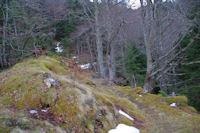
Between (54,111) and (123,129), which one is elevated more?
(54,111)

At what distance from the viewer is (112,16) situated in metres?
12.4

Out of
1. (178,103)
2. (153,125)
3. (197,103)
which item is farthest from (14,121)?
(197,103)

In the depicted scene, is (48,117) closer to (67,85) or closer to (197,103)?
(67,85)

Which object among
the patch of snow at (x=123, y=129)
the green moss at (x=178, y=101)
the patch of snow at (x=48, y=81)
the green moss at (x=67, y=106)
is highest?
the patch of snow at (x=48, y=81)

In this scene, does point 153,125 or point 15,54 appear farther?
point 15,54

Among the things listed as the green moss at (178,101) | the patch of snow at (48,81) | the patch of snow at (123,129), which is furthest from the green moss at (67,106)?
the green moss at (178,101)

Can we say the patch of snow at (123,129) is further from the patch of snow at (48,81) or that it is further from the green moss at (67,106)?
the patch of snow at (48,81)

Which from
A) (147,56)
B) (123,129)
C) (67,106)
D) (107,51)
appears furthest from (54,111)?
(107,51)

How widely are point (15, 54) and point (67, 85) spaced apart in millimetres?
6693

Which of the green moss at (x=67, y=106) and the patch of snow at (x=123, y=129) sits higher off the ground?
the green moss at (x=67, y=106)

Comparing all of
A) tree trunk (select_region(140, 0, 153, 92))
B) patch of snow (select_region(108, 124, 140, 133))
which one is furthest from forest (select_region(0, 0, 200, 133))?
patch of snow (select_region(108, 124, 140, 133))

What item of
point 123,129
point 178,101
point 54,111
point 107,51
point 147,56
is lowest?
point 178,101

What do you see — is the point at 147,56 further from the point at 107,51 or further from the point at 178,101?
the point at 107,51

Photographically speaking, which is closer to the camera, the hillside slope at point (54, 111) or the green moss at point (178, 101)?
the hillside slope at point (54, 111)
